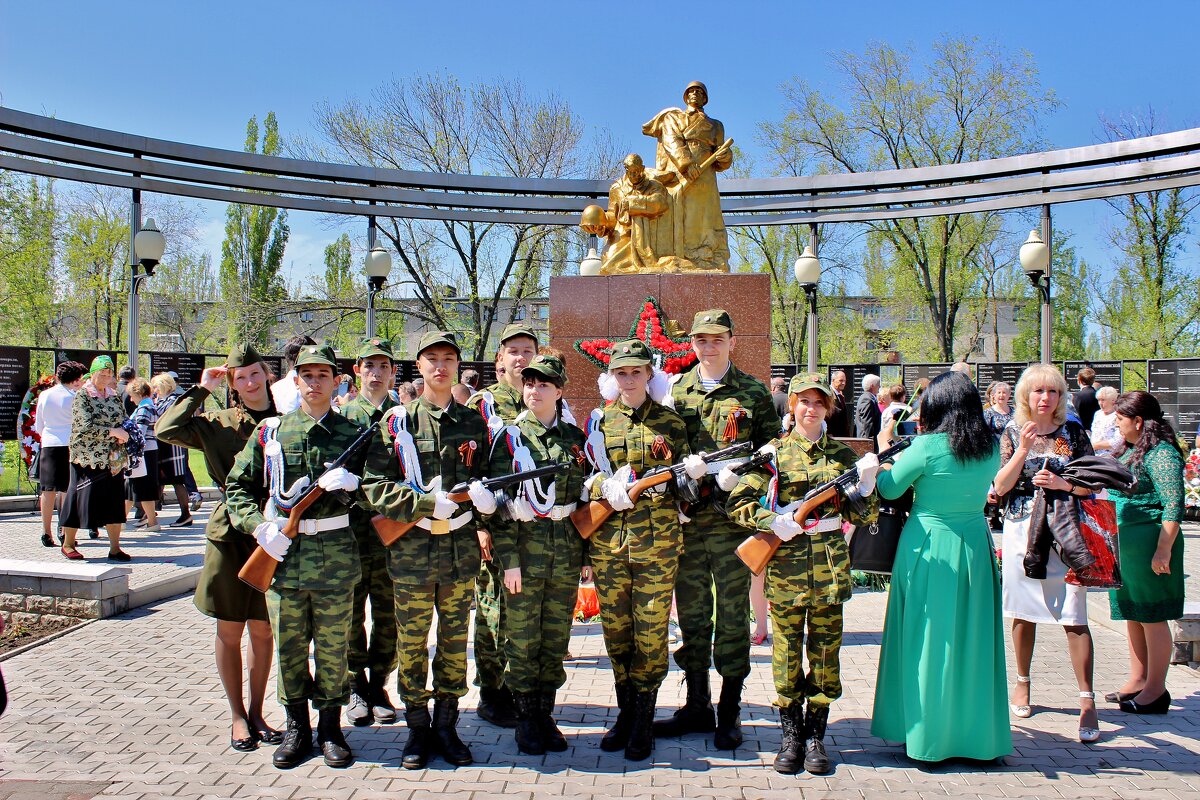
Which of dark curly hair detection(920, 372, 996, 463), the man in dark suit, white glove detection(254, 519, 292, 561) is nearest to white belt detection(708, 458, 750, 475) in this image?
dark curly hair detection(920, 372, 996, 463)

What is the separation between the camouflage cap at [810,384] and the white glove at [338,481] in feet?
7.09

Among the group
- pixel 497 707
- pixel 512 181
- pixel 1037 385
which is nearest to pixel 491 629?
pixel 497 707

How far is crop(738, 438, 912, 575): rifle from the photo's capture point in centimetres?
388

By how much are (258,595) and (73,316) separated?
119 feet

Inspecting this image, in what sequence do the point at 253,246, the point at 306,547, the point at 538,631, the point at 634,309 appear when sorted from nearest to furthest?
1. the point at 306,547
2. the point at 538,631
3. the point at 634,309
4. the point at 253,246

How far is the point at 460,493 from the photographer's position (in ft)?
13.2

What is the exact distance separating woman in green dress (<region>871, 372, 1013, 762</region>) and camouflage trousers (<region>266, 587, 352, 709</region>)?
261cm

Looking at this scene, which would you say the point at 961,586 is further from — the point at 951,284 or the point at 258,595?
the point at 951,284

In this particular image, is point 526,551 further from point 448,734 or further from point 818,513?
point 818,513

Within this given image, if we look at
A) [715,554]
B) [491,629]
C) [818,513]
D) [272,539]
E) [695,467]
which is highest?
[695,467]

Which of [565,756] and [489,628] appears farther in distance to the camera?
[489,628]

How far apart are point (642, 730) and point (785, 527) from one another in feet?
4.01

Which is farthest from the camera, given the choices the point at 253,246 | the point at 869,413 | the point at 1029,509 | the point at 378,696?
the point at 253,246

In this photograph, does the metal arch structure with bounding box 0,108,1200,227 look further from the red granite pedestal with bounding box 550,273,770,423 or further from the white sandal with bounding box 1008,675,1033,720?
the white sandal with bounding box 1008,675,1033,720
